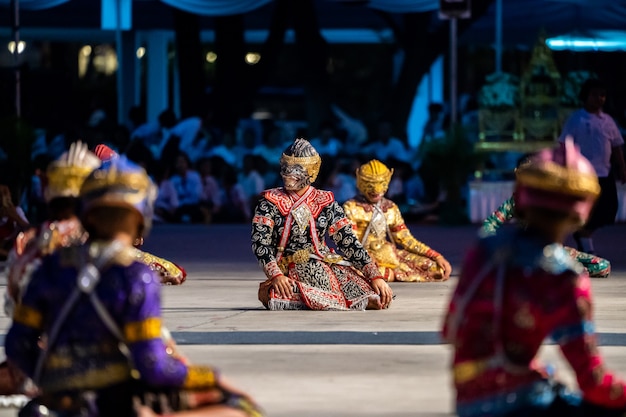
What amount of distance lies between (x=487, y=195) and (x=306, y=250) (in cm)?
972

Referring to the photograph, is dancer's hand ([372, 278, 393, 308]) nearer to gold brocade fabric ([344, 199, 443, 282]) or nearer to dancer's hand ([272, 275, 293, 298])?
dancer's hand ([272, 275, 293, 298])

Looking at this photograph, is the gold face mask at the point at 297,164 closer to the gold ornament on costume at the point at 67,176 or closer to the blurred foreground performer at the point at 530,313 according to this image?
the gold ornament on costume at the point at 67,176

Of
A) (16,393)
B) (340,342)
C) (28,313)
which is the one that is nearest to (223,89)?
(340,342)

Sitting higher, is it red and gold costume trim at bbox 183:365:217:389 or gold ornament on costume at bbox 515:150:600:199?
gold ornament on costume at bbox 515:150:600:199

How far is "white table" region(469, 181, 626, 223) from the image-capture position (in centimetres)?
2033

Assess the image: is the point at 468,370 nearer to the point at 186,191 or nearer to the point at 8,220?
the point at 8,220

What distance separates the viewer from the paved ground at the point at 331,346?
7.70 metres

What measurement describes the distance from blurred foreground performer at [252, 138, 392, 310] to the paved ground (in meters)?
0.14

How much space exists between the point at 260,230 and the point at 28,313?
545 centimetres

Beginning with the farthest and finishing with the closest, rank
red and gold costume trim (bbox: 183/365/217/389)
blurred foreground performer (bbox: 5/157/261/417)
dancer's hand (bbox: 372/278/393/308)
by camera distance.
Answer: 1. dancer's hand (bbox: 372/278/393/308)
2. red and gold costume trim (bbox: 183/365/217/389)
3. blurred foreground performer (bbox: 5/157/261/417)

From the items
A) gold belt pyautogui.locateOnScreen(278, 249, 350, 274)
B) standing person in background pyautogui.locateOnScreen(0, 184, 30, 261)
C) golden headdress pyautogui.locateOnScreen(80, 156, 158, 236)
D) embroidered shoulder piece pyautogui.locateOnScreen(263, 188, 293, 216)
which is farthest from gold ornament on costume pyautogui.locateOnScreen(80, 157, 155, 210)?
standing person in background pyautogui.locateOnScreen(0, 184, 30, 261)

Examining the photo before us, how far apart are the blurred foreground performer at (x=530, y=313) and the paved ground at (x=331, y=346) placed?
2.31 m

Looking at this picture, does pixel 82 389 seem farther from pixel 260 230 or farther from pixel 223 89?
pixel 223 89

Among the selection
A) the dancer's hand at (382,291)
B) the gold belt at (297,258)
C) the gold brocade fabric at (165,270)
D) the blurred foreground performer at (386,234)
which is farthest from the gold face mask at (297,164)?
the gold brocade fabric at (165,270)
